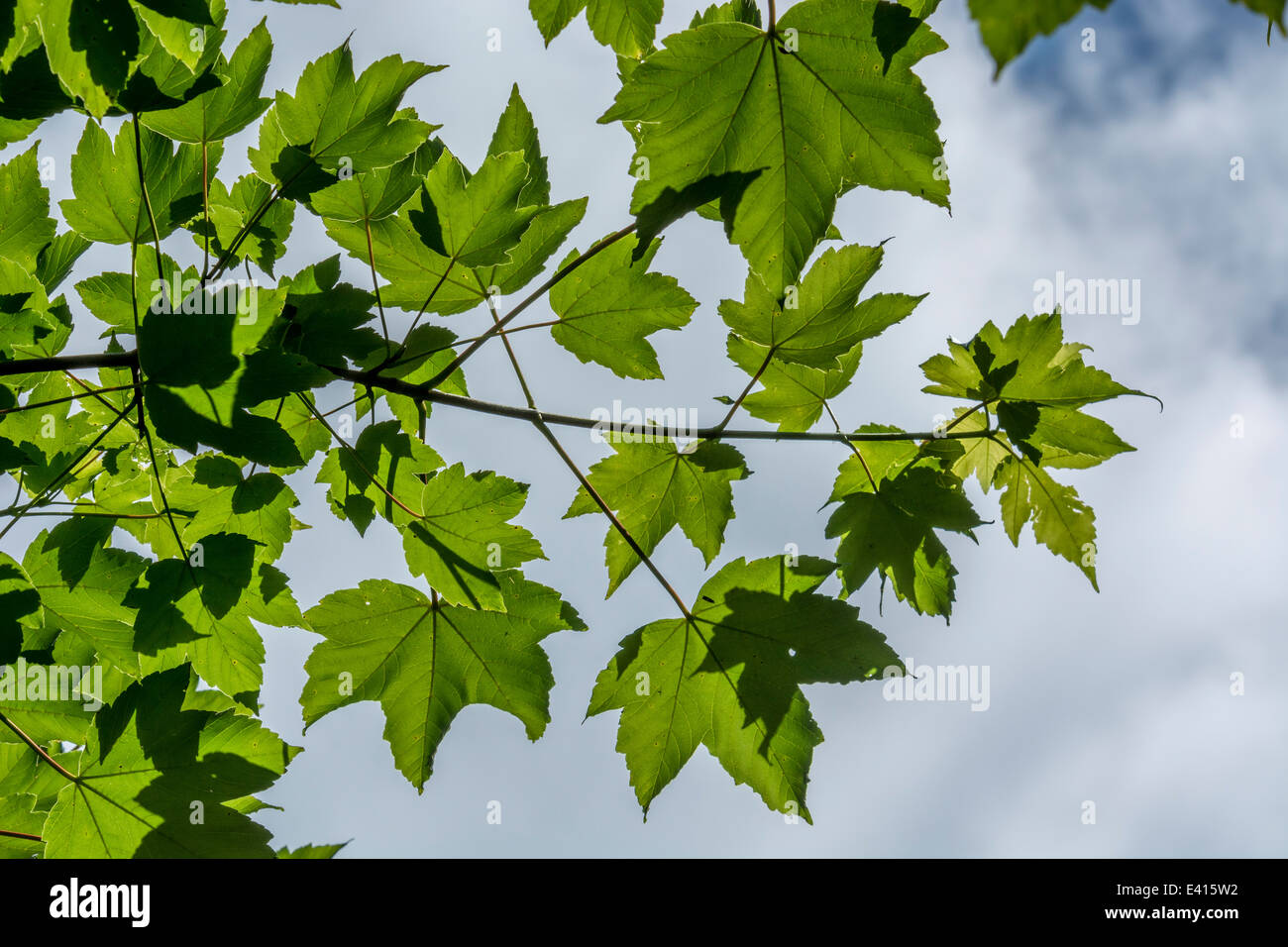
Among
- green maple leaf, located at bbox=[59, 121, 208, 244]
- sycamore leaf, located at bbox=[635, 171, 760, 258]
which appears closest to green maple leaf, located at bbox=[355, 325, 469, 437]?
green maple leaf, located at bbox=[59, 121, 208, 244]

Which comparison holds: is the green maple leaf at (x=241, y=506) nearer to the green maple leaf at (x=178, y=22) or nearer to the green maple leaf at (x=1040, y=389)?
the green maple leaf at (x=178, y=22)

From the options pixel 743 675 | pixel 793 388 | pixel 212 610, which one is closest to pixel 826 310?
pixel 793 388

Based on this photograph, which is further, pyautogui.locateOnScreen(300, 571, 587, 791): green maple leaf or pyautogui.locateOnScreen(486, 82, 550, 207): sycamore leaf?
pyautogui.locateOnScreen(300, 571, 587, 791): green maple leaf

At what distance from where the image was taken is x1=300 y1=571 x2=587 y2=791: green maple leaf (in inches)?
73.4

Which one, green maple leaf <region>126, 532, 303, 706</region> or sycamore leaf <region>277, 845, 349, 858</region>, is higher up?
green maple leaf <region>126, 532, 303, 706</region>

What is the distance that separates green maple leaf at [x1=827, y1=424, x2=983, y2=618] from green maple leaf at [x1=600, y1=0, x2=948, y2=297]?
30.6 inches

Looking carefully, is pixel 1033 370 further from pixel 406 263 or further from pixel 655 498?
pixel 406 263

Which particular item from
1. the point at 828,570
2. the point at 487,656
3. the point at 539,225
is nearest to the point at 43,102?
the point at 539,225

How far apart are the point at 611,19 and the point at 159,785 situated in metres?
1.82

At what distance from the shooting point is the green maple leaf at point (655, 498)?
1.95 meters

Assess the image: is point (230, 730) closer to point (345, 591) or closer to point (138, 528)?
point (345, 591)

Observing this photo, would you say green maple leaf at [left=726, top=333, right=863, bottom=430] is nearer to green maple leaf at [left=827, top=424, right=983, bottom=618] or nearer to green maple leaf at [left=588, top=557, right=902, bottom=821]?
green maple leaf at [left=827, top=424, right=983, bottom=618]

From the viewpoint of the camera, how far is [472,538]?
1.71 m

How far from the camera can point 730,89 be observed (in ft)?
4.63
